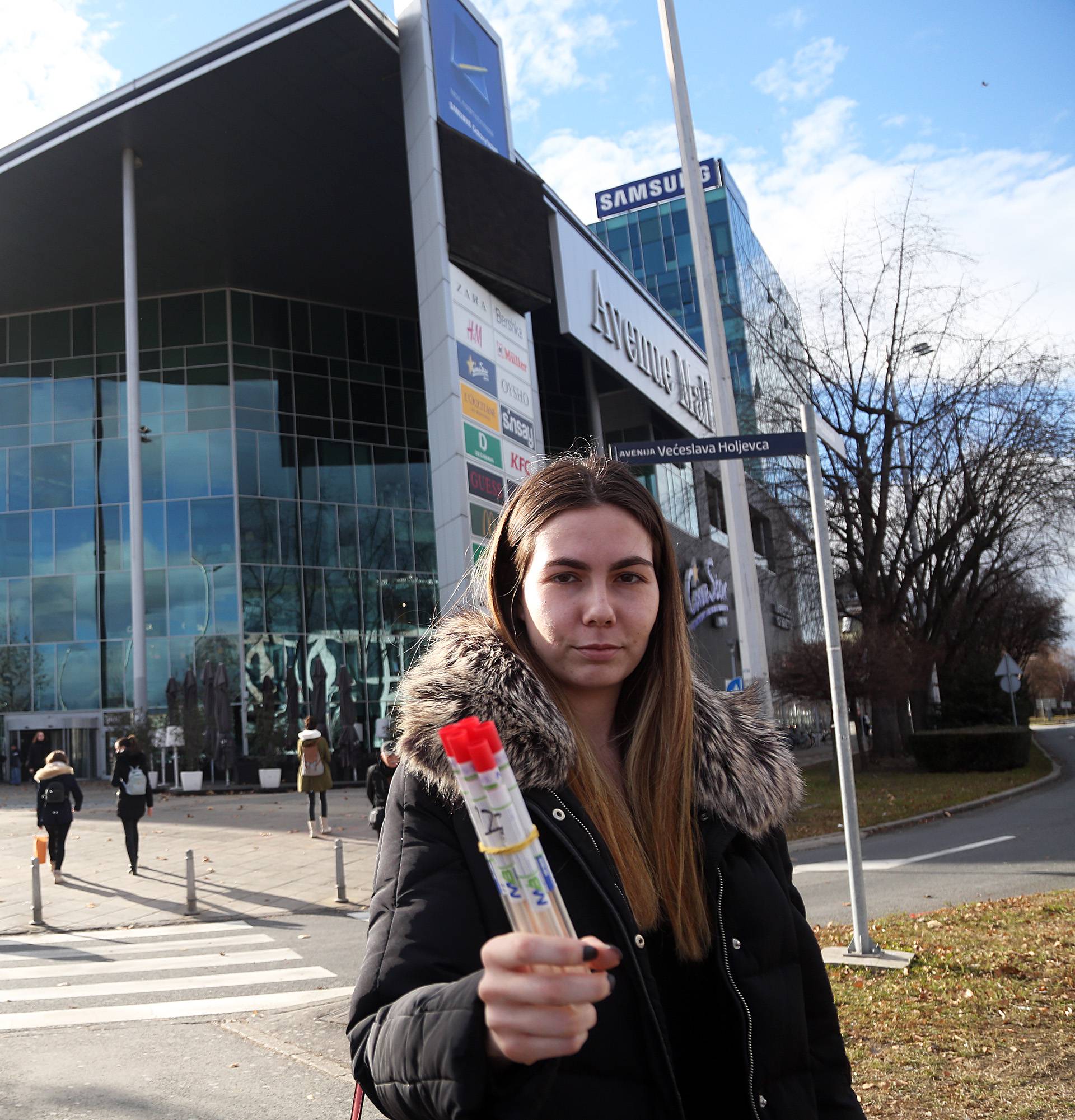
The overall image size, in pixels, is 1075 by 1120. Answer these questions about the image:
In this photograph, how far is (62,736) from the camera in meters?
34.0

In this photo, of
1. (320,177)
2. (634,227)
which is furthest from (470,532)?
(634,227)

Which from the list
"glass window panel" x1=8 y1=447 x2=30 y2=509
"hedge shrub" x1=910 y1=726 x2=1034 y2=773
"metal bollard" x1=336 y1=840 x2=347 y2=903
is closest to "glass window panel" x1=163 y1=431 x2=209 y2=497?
"glass window panel" x1=8 y1=447 x2=30 y2=509

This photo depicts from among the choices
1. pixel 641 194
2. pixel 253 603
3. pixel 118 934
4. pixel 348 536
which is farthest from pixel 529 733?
pixel 641 194

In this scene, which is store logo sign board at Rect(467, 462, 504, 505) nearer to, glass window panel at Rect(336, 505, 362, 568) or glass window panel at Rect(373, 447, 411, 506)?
glass window panel at Rect(336, 505, 362, 568)

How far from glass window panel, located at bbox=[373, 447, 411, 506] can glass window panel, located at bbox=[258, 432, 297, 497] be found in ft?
10.9

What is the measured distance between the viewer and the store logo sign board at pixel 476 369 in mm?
23578

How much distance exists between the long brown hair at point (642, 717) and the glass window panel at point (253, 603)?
3408 centimetres

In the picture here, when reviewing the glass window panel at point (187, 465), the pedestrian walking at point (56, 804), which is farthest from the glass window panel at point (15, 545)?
the pedestrian walking at point (56, 804)

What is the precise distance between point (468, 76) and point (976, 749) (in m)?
21.8

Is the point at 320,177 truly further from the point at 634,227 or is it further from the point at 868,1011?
the point at 634,227

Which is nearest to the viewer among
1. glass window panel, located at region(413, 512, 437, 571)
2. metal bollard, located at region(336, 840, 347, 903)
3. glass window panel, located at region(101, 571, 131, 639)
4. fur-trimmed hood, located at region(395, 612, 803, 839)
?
fur-trimmed hood, located at region(395, 612, 803, 839)

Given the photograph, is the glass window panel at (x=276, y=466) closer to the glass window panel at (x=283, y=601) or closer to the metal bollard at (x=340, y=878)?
the glass window panel at (x=283, y=601)

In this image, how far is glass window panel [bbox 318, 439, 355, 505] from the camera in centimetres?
3778

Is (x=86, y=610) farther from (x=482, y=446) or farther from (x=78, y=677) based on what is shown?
(x=482, y=446)
